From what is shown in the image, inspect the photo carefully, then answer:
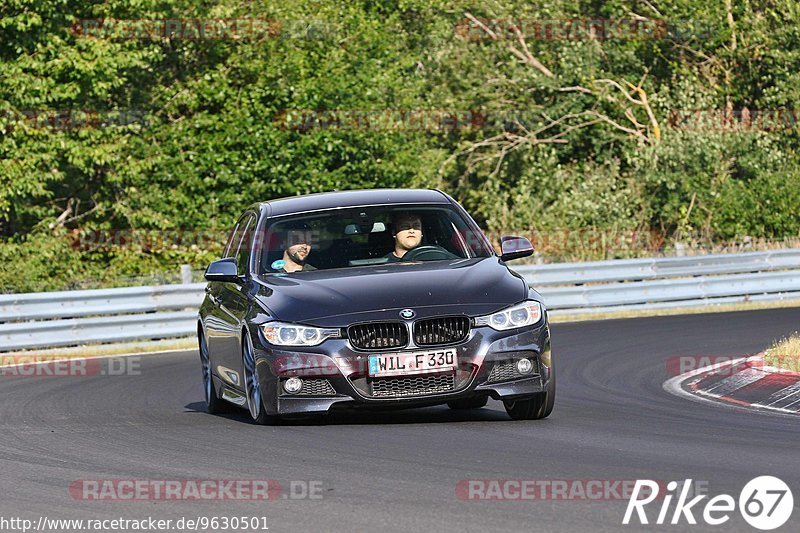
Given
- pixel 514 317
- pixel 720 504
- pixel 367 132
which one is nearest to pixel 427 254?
pixel 514 317

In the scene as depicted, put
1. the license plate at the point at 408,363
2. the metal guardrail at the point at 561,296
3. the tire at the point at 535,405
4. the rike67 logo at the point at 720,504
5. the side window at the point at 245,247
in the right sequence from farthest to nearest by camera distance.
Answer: the metal guardrail at the point at 561,296 → the side window at the point at 245,247 → the tire at the point at 535,405 → the license plate at the point at 408,363 → the rike67 logo at the point at 720,504

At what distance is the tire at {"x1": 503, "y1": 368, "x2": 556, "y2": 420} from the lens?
33.9 feet

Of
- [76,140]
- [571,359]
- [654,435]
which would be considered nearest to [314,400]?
[654,435]

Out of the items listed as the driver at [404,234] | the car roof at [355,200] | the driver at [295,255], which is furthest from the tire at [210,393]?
the driver at [404,234]

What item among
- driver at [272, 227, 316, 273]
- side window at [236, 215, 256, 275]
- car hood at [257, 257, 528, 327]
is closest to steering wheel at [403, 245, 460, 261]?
car hood at [257, 257, 528, 327]

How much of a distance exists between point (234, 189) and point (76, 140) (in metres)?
3.88

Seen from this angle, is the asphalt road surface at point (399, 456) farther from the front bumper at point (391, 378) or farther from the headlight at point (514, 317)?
the headlight at point (514, 317)

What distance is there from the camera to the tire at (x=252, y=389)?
10.4m

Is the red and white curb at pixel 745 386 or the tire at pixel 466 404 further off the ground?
the tire at pixel 466 404

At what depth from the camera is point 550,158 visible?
4031cm

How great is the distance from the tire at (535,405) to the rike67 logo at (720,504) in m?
3.02

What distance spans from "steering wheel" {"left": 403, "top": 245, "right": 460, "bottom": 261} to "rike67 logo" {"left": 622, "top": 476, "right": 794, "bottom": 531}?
4.05m

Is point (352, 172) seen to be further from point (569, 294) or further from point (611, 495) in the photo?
point (611, 495)

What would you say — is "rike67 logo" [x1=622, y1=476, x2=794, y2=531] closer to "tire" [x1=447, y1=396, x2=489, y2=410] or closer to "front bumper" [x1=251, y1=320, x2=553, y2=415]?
"front bumper" [x1=251, y1=320, x2=553, y2=415]
